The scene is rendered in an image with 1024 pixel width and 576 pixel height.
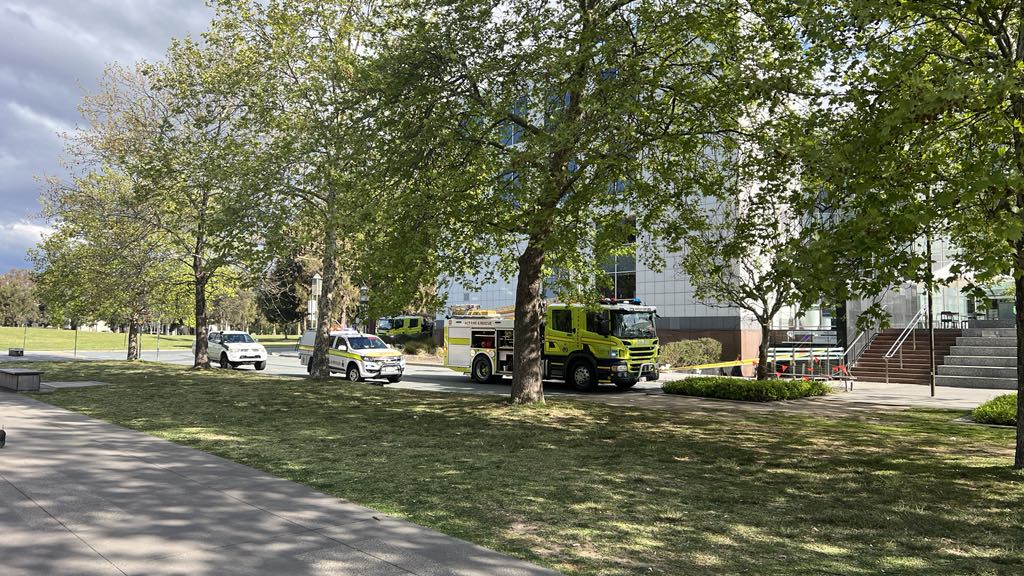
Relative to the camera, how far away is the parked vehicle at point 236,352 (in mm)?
30359

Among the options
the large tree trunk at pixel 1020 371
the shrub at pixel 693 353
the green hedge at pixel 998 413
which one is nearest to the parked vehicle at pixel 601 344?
the shrub at pixel 693 353

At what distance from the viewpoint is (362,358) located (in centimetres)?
2314

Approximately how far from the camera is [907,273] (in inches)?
278

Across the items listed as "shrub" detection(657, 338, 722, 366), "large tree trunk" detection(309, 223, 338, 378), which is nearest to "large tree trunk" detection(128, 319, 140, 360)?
"large tree trunk" detection(309, 223, 338, 378)

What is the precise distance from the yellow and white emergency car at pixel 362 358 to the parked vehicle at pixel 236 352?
781 cm

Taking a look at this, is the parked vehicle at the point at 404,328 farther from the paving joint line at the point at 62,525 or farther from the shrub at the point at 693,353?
the paving joint line at the point at 62,525

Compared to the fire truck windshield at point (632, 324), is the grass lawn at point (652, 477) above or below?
below

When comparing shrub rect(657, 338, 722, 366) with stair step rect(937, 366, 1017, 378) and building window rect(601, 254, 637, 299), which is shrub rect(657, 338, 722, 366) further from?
stair step rect(937, 366, 1017, 378)

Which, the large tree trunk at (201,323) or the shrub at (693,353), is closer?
the large tree trunk at (201,323)

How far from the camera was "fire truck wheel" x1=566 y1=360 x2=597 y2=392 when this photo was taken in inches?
829

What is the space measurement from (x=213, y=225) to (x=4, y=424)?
661 centimetres

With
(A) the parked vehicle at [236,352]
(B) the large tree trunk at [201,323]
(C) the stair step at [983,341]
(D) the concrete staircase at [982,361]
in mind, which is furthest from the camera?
(A) the parked vehicle at [236,352]

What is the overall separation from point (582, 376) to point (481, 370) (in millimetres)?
4925

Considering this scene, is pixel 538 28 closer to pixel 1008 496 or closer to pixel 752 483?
pixel 752 483
